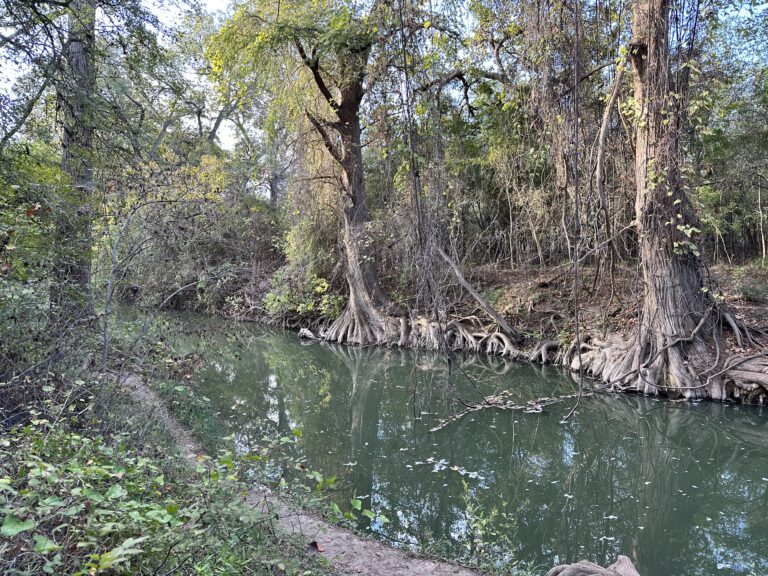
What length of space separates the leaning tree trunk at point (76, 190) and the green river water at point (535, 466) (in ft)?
4.78

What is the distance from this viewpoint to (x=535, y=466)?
21.3 ft

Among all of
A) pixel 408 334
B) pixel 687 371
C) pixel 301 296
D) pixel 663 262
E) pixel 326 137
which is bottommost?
pixel 687 371

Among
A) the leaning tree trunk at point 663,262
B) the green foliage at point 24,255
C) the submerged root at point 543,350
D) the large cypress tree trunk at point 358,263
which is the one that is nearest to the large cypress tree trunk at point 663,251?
the leaning tree trunk at point 663,262

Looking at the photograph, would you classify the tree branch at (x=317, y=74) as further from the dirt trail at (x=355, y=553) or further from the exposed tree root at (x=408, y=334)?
the dirt trail at (x=355, y=553)

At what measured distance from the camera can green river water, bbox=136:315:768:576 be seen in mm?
4727

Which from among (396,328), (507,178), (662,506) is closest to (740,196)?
(507,178)

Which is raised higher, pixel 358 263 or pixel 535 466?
pixel 358 263

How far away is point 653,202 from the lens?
8.59 m

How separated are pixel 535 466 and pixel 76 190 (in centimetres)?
630

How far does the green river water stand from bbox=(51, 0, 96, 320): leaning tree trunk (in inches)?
57.3

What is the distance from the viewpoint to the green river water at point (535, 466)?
4727mm

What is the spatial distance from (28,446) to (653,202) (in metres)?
8.80

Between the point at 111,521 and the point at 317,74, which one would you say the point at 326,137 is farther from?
the point at 111,521

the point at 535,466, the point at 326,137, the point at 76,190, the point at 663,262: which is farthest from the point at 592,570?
the point at 326,137
